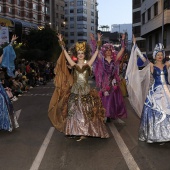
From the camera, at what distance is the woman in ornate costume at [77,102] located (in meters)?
6.41

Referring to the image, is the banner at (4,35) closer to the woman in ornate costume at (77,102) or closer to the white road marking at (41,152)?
the white road marking at (41,152)

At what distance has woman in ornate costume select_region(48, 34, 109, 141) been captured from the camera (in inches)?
252

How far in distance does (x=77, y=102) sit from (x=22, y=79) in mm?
12068

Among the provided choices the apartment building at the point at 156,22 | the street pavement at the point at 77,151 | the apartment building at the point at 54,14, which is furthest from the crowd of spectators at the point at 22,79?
the apartment building at the point at 54,14

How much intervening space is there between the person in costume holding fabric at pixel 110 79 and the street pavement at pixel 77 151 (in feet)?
1.89

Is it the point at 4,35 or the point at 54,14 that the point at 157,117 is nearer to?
the point at 4,35

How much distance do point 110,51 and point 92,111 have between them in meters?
2.34

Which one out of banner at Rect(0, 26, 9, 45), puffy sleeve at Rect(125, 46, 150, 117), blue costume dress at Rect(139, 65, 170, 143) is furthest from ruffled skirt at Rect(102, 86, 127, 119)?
banner at Rect(0, 26, 9, 45)

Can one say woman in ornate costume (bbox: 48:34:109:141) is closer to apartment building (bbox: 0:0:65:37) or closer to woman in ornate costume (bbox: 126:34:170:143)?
woman in ornate costume (bbox: 126:34:170:143)

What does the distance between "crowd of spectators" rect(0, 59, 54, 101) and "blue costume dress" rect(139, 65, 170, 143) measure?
21.8 feet

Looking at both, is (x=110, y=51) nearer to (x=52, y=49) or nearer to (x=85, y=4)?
(x=52, y=49)

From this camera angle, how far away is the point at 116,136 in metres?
6.96

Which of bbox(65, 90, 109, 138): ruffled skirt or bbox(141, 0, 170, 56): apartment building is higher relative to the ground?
bbox(141, 0, 170, 56): apartment building

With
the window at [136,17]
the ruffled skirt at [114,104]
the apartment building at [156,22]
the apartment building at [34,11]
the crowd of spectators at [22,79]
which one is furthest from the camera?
the apartment building at [34,11]
